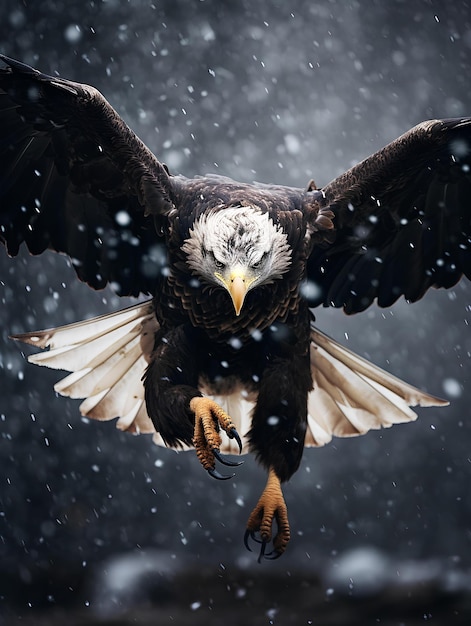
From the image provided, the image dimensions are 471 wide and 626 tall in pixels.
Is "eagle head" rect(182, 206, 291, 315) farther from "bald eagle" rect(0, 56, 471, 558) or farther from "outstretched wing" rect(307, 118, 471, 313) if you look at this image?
"outstretched wing" rect(307, 118, 471, 313)

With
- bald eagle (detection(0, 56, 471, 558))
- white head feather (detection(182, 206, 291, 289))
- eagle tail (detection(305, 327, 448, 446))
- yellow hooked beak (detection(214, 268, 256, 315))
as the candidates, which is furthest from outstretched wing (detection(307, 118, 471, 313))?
yellow hooked beak (detection(214, 268, 256, 315))

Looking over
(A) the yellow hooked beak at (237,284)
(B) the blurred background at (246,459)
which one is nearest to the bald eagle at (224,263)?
(A) the yellow hooked beak at (237,284)

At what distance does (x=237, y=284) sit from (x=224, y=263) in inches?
3.8

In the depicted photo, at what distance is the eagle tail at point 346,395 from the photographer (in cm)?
362

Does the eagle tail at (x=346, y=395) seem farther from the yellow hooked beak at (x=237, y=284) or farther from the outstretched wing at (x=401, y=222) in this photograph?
the yellow hooked beak at (x=237, y=284)

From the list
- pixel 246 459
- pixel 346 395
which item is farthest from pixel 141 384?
pixel 246 459

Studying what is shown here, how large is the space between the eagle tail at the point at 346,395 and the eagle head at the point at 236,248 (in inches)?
33.9

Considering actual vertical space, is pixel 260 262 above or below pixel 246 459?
above

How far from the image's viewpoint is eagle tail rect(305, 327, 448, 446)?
Answer: 3621mm

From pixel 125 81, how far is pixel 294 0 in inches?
45.6

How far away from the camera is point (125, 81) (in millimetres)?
5176

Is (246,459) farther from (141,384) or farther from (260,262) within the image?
(260,262)

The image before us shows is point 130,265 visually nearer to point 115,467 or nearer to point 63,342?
point 63,342

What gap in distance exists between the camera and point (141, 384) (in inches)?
144
